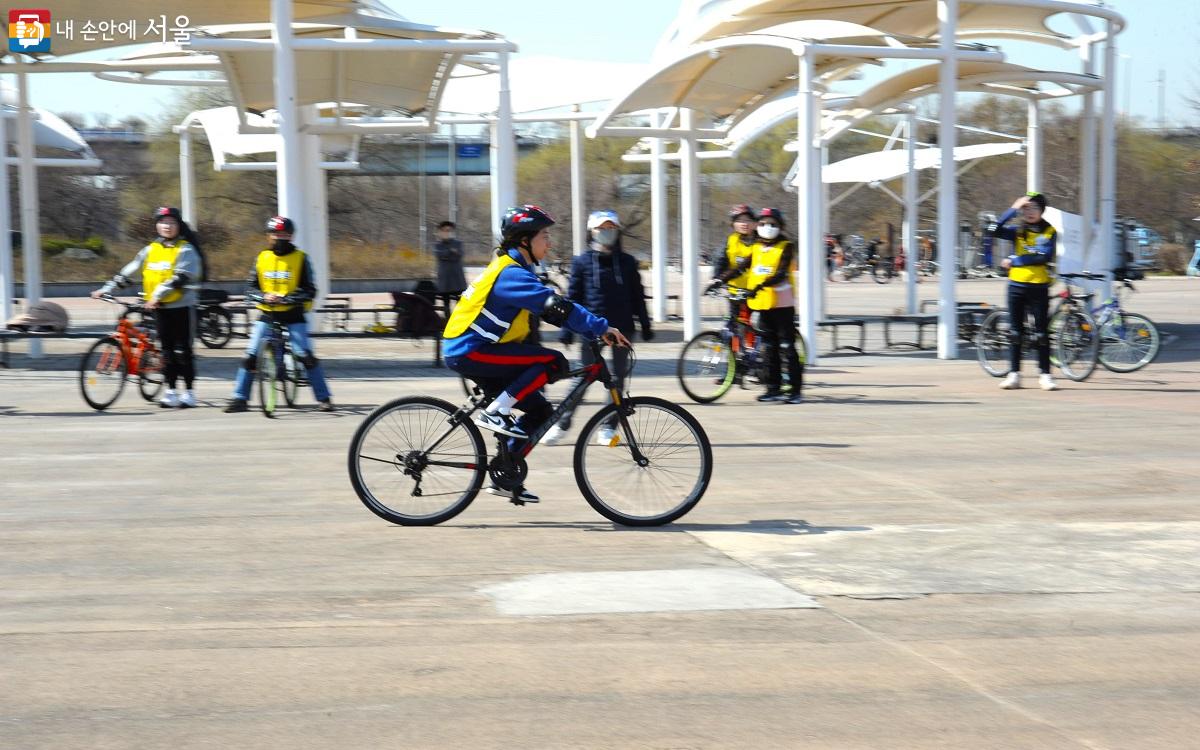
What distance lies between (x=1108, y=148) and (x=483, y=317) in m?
15.8

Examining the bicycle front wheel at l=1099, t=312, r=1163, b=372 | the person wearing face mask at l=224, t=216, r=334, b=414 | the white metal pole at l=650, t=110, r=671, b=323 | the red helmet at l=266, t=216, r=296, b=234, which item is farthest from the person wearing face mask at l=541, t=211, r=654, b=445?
the white metal pole at l=650, t=110, r=671, b=323

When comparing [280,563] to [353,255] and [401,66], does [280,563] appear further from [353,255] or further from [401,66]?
[353,255]

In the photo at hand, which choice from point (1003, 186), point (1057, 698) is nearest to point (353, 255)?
point (1003, 186)

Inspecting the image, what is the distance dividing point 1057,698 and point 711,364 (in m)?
9.85

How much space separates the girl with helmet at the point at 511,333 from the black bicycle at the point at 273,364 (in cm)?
591

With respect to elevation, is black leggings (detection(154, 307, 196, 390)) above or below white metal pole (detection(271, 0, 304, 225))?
below

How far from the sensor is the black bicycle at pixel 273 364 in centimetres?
1375

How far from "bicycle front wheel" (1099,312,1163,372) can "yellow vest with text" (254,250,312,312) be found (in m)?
8.92

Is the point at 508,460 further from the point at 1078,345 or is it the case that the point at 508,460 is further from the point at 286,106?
the point at 286,106

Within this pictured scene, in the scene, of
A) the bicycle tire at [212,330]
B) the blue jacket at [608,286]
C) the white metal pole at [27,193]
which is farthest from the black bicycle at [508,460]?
the bicycle tire at [212,330]

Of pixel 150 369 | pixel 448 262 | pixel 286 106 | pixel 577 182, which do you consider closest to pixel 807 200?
pixel 448 262

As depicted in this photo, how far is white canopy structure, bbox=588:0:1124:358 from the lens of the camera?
18.6 meters

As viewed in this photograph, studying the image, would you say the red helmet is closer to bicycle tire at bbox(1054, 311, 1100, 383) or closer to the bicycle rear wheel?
the bicycle rear wheel

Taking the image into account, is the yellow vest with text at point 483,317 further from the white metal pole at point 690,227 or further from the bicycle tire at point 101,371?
the white metal pole at point 690,227
